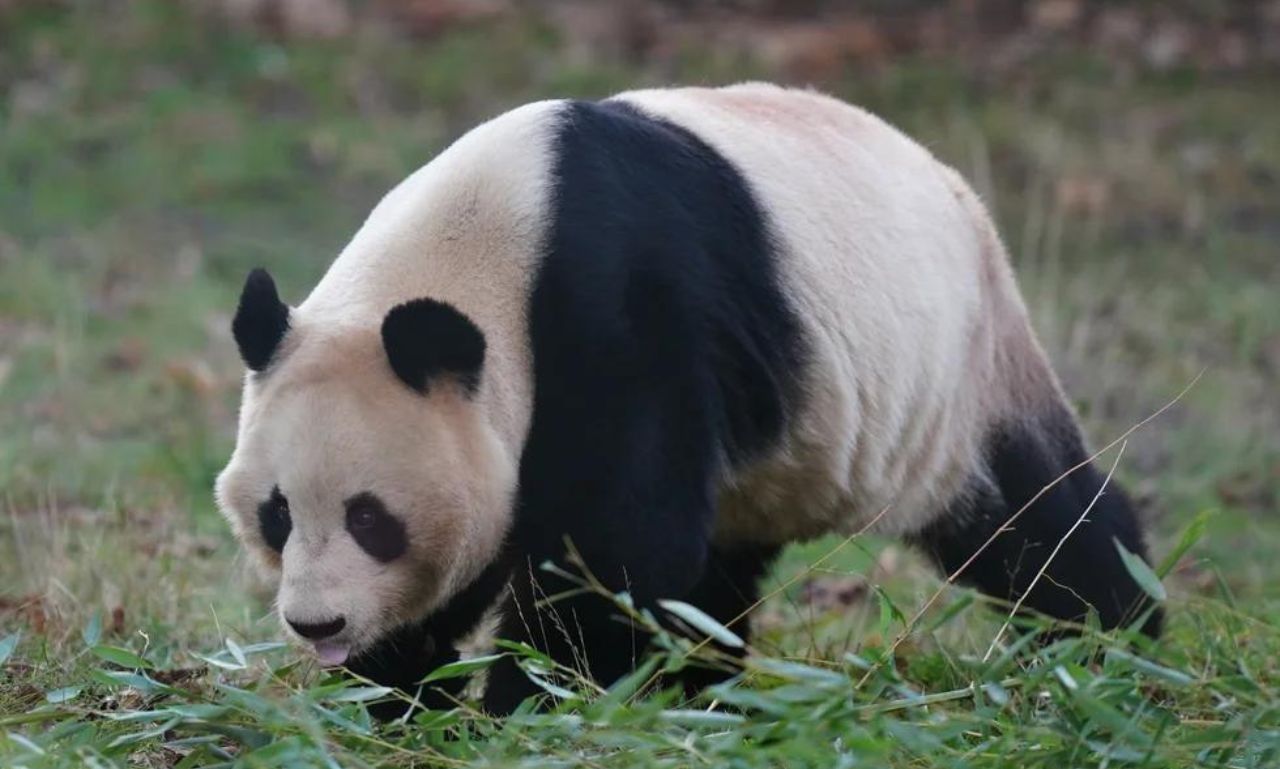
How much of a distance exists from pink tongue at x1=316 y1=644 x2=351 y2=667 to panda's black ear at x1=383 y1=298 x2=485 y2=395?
1.88ft

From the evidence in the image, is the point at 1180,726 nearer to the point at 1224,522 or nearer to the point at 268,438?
the point at 268,438

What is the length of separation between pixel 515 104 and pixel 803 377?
7413 mm

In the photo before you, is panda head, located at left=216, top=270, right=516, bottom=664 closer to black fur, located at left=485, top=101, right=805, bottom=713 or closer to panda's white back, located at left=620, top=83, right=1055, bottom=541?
black fur, located at left=485, top=101, right=805, bottom=713

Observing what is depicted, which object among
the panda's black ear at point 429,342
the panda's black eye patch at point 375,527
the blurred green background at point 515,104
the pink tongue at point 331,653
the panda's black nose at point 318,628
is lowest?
the blurred green background at point 515,104

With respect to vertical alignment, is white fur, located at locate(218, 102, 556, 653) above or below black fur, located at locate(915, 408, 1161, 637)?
above

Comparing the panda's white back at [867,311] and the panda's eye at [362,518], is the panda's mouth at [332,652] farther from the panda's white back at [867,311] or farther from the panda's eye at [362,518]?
the panda's white back at [867,311]

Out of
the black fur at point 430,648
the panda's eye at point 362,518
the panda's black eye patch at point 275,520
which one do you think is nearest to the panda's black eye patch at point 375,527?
the panda's eye at point 362,518

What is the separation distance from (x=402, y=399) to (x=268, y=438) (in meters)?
0.29

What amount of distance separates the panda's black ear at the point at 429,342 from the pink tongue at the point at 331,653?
574mm

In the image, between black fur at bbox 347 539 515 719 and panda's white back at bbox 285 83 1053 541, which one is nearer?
panda's white back at bbox 285 83 1053 541

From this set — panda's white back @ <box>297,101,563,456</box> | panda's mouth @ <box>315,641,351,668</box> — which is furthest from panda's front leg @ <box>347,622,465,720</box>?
panda's white back @ <box>297,101,563,456</box>

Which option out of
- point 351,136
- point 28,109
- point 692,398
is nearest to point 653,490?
point 692,398

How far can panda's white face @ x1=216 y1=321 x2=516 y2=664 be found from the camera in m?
3.99

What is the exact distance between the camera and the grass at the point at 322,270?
11.2 feet
